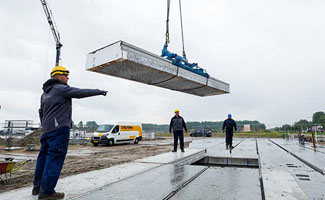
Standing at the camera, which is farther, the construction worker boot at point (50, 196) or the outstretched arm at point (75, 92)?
the outstretched arm at point (75, 92)

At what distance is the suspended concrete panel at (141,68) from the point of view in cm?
420

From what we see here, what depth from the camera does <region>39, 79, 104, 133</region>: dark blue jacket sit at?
2.59m

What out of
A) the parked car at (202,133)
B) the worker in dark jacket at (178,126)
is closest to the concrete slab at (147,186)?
the worker in dark jacket at (178,126)

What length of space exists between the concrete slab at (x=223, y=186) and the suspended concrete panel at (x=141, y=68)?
2651mm

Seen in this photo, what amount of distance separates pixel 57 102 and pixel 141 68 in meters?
2.36

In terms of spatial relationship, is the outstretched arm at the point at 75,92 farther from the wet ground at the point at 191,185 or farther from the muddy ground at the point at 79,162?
the muddy ground at the point at 79,162

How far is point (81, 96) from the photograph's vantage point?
8.70 ft

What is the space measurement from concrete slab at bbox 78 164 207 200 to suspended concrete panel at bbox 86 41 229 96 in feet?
7.78

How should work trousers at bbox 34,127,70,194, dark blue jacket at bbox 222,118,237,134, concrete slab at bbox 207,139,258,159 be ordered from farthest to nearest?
1. dark blue jacket at bbox 222,118,237,134
2. concrete slab at bbox 207,139,258,159
3. work trousers at bbox 34,127,70,194

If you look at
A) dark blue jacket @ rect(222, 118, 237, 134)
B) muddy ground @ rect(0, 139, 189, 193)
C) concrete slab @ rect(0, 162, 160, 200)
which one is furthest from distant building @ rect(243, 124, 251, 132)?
concrete slab @ rect(0, 162, 160, 200)

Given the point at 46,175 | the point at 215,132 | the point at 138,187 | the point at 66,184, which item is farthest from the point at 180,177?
the point at 215,132

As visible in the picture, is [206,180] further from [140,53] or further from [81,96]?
[140,53]

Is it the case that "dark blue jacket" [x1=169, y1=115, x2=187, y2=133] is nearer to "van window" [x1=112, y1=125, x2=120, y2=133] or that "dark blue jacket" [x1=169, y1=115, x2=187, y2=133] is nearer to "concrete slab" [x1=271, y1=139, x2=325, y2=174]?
"concrete slab" [x1=271, y1=139, x2=325, y2=174]

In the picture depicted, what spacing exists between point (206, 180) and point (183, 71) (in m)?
3.08
